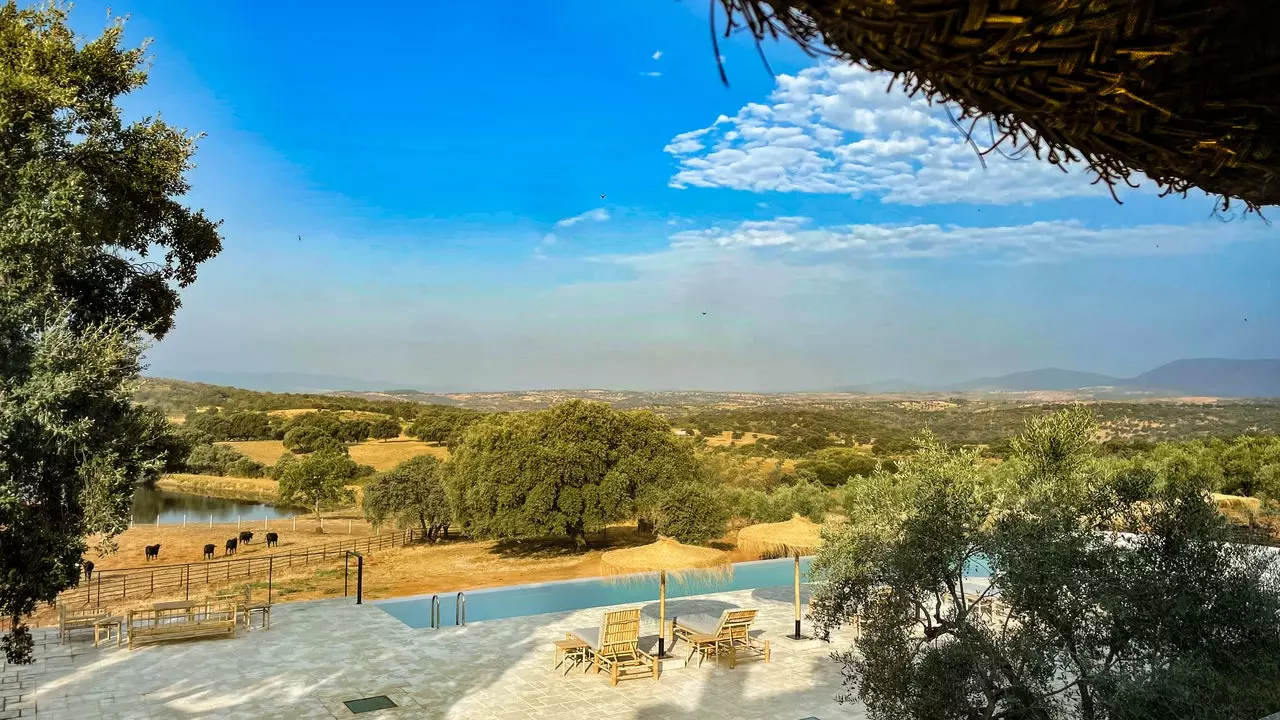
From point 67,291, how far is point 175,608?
6.74 metres

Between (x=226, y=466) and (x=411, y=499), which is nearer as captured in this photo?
(x=411, y=499)

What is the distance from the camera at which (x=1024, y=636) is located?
4938 millimetres

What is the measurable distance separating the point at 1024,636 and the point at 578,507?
63.5 ft

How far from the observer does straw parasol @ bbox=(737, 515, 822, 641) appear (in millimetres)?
11406

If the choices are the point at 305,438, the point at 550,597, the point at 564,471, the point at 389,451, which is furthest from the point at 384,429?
the point at 550,597

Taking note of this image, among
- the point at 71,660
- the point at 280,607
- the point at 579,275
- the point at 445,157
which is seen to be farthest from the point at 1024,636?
the point at 579,275

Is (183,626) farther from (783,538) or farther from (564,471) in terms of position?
(564,471)

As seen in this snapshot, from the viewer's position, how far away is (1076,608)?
488 centimetres

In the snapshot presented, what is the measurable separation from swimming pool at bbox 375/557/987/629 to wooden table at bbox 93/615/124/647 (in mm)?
3707

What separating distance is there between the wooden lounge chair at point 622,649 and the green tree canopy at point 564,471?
12536 mm

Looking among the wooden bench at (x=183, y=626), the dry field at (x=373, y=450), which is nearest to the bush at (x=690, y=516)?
the wooden bench at (x=183, y=626)

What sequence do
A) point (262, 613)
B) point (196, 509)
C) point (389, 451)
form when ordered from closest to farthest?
point (262, 613) < point (196, 509) < point (389, 451)

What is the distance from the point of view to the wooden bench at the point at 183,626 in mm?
10695

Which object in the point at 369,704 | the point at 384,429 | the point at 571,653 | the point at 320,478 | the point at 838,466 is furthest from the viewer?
the point at 384,429
